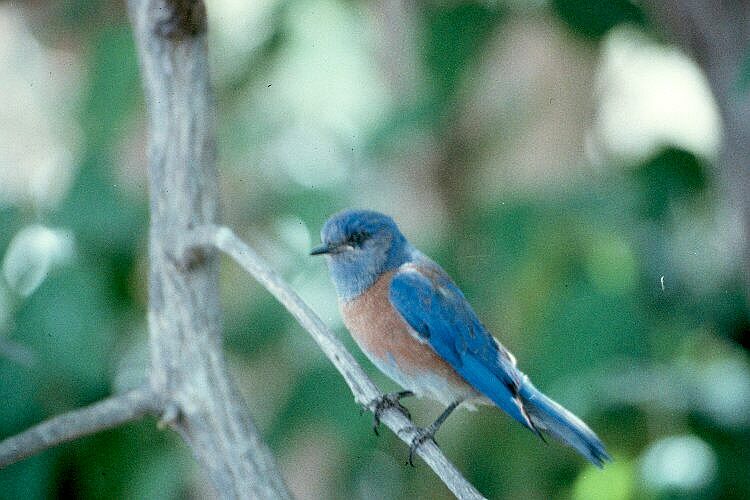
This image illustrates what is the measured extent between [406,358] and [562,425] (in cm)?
50

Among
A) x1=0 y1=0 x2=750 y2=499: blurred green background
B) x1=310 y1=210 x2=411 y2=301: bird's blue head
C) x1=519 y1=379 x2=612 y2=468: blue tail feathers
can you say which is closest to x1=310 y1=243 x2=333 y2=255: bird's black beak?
x1=310 y1=210 x2=411 y2=301: bird's blue head

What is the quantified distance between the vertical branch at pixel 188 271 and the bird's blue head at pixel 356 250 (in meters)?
0.57

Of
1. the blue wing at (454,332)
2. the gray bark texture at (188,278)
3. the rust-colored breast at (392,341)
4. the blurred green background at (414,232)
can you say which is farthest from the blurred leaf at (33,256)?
the blue wing at (454,332)

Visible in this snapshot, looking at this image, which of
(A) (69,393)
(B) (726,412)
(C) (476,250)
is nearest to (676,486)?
(B) (726,412)

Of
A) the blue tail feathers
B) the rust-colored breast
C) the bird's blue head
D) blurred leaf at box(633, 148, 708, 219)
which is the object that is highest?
the bird's blue head

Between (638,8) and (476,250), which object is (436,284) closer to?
(476,250)

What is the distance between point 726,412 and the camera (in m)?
3.46

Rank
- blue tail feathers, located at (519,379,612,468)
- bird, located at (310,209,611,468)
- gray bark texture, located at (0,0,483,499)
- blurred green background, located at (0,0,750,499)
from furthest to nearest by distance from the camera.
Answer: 1. blurred green background, located at (0,0,750,499)
2. bird, located at (310,209,611,468)
3. blue tail feathers, located at (519,379,612,468)
4. gray bark texture, located at (0,0,483,499)

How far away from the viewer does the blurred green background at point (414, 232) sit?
345 centimetres

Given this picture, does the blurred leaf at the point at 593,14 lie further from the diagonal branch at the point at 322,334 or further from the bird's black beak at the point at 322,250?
the diagonal branch at the point at 322,334

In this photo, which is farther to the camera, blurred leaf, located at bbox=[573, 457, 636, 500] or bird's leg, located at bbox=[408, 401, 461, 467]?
blurred leaf, located at bbox=[573, 457, 636, 500]

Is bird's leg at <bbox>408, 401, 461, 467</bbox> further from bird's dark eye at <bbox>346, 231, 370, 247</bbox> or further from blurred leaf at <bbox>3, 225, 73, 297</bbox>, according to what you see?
blurred leaf at <bbox>3, 225, 73, 297</bbox>

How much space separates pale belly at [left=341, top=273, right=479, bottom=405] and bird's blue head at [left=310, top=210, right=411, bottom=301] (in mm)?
155

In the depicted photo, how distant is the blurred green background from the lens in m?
3.45
